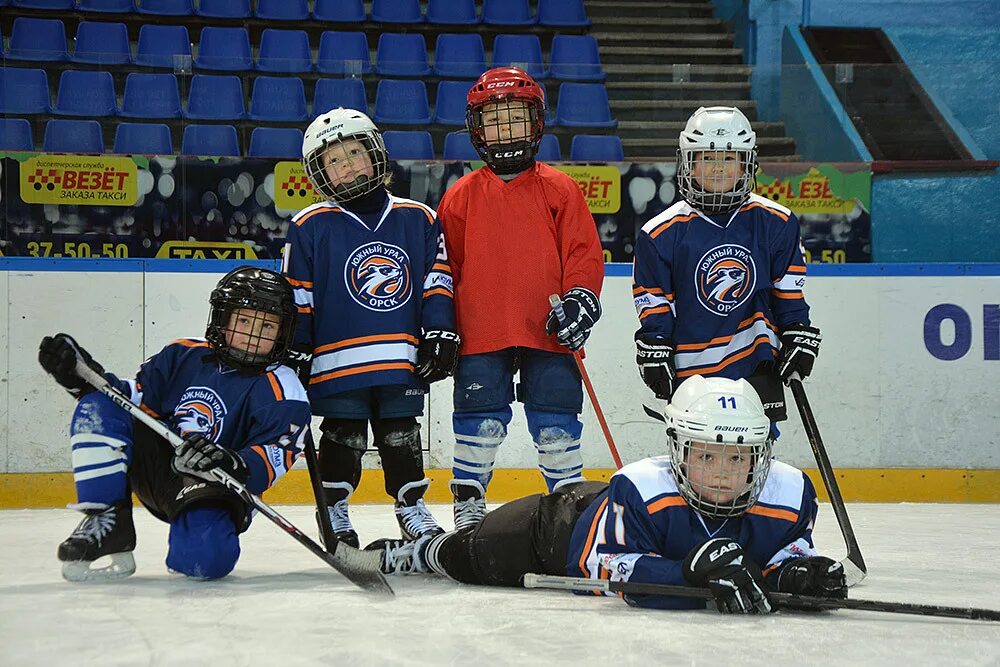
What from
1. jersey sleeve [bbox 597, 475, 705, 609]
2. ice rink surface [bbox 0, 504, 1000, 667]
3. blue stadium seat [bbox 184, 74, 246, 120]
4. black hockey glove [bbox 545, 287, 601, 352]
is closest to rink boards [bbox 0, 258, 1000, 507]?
blue stadium seat [bbox 184, 74, 246, 120]

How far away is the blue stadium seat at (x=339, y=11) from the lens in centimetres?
756

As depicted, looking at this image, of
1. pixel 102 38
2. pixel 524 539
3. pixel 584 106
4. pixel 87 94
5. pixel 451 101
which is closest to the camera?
pixel 524 539

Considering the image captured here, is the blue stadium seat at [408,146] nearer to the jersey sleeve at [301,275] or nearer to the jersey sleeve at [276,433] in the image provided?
the jersey sleeve at [301,275]

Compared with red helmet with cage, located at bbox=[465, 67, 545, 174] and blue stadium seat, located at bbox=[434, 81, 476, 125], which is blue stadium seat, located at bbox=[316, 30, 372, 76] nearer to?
blue stadium seat, located at bbox=[434, 81, 476, 125]

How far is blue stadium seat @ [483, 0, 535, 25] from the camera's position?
305 inches

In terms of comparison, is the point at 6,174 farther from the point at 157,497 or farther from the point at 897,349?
the point at 897,349

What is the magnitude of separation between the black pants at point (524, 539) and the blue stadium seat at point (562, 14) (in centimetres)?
564

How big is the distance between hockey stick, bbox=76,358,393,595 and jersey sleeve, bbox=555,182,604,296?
945 mm

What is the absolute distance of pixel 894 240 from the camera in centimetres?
505

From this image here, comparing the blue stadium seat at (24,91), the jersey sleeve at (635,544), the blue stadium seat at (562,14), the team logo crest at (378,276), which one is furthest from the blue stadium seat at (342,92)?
the jersey sleeve at (635,544)

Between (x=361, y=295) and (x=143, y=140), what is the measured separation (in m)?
2.34

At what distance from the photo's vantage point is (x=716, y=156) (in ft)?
10.3

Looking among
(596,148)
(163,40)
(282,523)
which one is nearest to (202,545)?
(282,523)

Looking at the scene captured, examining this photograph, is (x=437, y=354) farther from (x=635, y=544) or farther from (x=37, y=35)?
(x=37, y=35)
